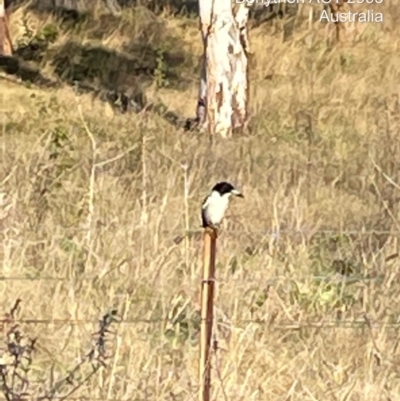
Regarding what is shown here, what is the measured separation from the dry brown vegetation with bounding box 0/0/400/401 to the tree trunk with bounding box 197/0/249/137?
5.97 feet

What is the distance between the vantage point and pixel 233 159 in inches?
432

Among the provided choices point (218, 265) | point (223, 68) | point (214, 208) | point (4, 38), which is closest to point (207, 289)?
point (214, 208)

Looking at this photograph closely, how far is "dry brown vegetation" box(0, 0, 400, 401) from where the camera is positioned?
536 centimetres

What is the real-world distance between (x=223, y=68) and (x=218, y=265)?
6.99 m

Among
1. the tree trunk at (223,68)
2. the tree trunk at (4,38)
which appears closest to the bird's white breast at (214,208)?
the tree trunk at (223,68)

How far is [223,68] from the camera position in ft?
45.0

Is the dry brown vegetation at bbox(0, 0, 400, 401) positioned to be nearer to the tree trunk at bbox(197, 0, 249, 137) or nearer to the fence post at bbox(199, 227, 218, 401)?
the fence post at bbox(199, 227, 218, 401)

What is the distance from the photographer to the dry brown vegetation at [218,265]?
211 inches

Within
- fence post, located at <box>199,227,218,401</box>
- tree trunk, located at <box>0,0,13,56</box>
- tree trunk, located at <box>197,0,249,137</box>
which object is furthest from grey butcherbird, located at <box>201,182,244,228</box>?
tree trunk, located at <box>0,0,13,56</box>

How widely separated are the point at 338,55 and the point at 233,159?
257 inches

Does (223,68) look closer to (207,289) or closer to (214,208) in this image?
(214,208)

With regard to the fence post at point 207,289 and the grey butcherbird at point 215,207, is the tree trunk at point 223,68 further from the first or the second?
the fence post at point 207,289

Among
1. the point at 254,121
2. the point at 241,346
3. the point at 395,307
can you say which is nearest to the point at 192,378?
the point at 241,346

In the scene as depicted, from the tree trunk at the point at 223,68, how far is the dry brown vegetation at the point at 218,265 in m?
1.82
